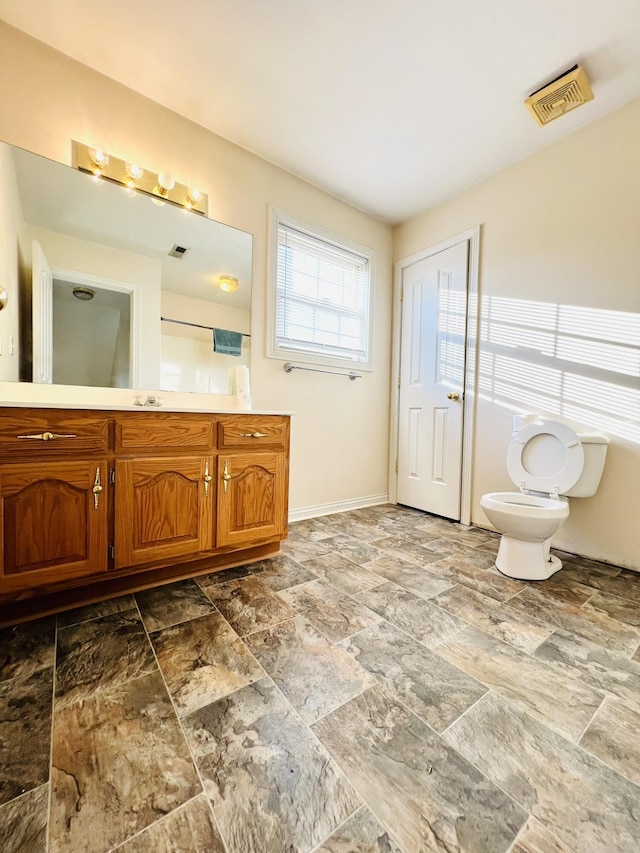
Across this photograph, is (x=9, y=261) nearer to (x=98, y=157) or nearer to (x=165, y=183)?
(x=98, y=157)

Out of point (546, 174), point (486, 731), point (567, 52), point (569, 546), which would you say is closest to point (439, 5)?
point (567, 52)

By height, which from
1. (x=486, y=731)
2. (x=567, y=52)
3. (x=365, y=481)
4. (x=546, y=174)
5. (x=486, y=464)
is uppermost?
(x=567, y=52)

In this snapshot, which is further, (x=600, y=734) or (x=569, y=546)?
(x=569, y=546)

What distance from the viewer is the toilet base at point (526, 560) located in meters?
1.74

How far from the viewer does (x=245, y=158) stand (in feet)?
7.45

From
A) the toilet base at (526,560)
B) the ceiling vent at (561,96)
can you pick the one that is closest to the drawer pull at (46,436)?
the toilet base at (526,560)

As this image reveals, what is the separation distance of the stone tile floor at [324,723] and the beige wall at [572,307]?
736mm

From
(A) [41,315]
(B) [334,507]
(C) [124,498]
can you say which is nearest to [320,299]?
(B) [334,507]

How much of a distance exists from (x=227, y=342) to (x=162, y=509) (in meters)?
1.14

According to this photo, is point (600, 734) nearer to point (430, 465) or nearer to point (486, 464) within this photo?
point (486, 464)

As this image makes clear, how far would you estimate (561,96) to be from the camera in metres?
1.80

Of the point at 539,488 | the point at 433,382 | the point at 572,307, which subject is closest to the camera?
the point at 539,488

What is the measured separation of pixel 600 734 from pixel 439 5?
261 cm

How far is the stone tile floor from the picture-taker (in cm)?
68
